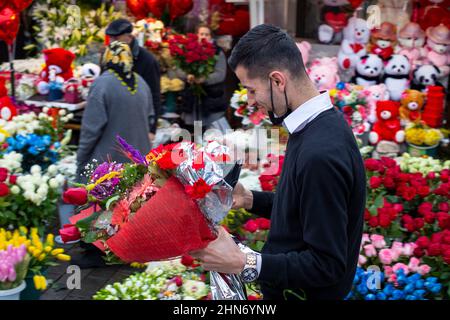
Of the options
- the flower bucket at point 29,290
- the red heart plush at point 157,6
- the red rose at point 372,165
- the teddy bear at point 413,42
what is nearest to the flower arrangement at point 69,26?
the red heart plush at point 157,6

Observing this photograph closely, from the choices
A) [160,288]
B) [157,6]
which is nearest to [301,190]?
[160,288]

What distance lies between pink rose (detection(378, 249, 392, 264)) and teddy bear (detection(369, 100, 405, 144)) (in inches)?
131

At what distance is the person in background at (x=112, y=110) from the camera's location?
447 cm

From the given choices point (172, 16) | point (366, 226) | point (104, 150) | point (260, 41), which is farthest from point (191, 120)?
point (260, 41)

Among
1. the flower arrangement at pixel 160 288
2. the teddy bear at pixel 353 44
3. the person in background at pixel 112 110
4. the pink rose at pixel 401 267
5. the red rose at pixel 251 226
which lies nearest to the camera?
the flower arrangement at pixel 160 288

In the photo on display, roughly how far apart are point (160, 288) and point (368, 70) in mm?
4438

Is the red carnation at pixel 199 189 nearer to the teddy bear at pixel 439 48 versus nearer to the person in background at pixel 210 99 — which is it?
the person in background at pixel 210 99

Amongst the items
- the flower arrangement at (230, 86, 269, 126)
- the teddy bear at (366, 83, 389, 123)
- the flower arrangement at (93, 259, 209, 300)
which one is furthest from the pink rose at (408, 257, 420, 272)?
the teddy bear at (366, 83, 389, 123)

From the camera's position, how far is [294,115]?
1.99 m

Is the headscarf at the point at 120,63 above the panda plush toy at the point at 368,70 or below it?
above

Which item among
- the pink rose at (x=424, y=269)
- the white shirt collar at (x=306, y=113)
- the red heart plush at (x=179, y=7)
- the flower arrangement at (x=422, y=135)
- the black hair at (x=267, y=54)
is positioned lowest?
the flower arrangement at (x=422, y=135)

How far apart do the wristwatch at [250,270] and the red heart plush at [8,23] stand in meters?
4.21
